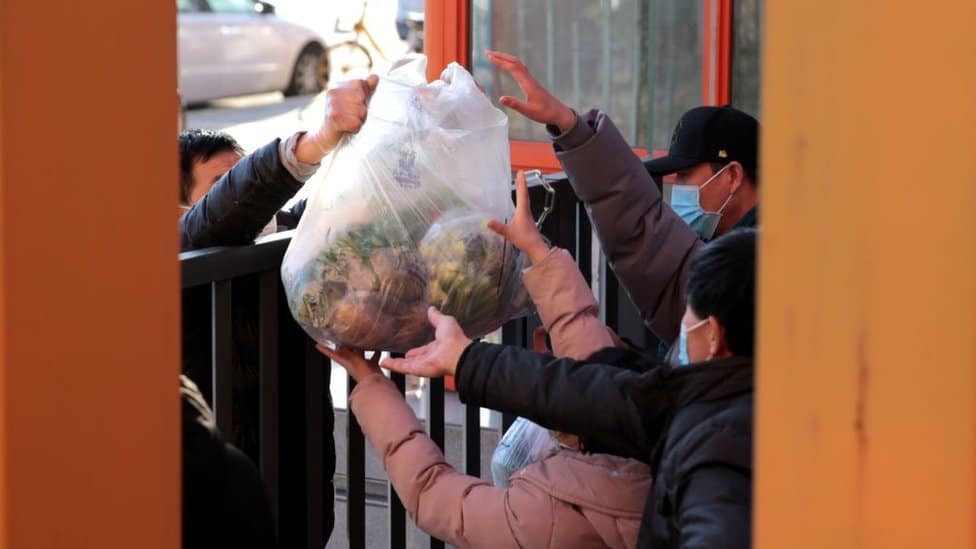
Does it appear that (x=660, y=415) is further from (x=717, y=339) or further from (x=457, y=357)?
(x=457, y=357)

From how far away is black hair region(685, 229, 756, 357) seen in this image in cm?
215

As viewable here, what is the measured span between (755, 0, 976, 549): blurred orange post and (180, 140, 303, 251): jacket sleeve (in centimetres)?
164

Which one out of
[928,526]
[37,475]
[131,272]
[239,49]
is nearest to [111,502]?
[37,475]

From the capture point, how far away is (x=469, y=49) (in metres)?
5.76

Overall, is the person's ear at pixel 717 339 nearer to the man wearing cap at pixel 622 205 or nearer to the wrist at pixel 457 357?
the wrist at pixel 457 357

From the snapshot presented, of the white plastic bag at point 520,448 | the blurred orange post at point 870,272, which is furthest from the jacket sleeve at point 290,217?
the blurred orange post at point 870,272

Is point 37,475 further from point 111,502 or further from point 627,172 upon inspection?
point 627,172

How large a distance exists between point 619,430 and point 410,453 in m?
0.40

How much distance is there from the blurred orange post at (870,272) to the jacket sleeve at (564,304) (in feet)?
4.25

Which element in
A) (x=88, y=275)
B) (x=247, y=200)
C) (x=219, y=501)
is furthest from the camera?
(x=247, y=200)

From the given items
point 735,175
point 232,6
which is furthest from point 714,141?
point 232,6

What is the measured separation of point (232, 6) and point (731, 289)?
14143 mm

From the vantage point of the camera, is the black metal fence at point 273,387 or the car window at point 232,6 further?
the car window at point 232,6

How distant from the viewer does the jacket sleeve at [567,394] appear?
7.34 ft
